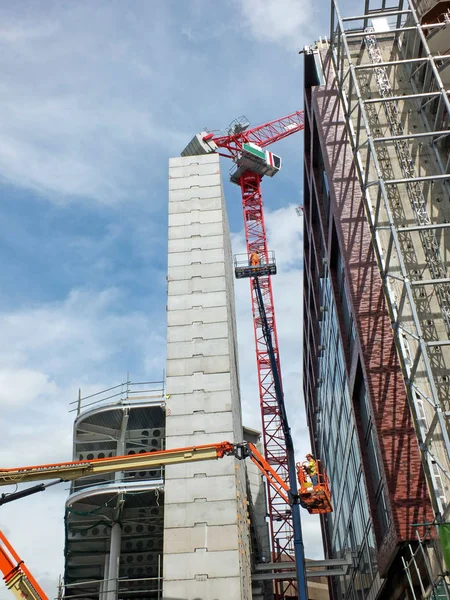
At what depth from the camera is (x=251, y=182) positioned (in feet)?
239

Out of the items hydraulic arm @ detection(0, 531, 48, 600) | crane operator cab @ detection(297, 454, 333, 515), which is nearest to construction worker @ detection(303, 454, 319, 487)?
crane operator cab @ detection(297, 454, 333, 515)

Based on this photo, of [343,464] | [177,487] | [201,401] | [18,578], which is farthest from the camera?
[343,464]

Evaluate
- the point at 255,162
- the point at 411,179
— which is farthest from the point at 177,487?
the point at 255,162

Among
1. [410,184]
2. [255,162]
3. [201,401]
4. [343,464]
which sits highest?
A: [255,162]

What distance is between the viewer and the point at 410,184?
93.9 feet

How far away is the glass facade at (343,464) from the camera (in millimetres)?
29812

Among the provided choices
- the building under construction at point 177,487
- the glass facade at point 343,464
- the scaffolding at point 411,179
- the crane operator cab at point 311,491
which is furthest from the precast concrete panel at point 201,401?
the scaffolding at point 411,179

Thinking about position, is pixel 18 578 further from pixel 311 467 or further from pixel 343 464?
pixel 343 464

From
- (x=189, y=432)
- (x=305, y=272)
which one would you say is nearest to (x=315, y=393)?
(x=305, y=272)

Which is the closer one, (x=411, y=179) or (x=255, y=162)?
(x=411, y=179)

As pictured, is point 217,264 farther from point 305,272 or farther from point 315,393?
point 315,393

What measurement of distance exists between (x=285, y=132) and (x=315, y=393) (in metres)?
37.5

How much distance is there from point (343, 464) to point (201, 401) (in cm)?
1074

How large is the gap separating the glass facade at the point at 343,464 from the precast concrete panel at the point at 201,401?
554cm
